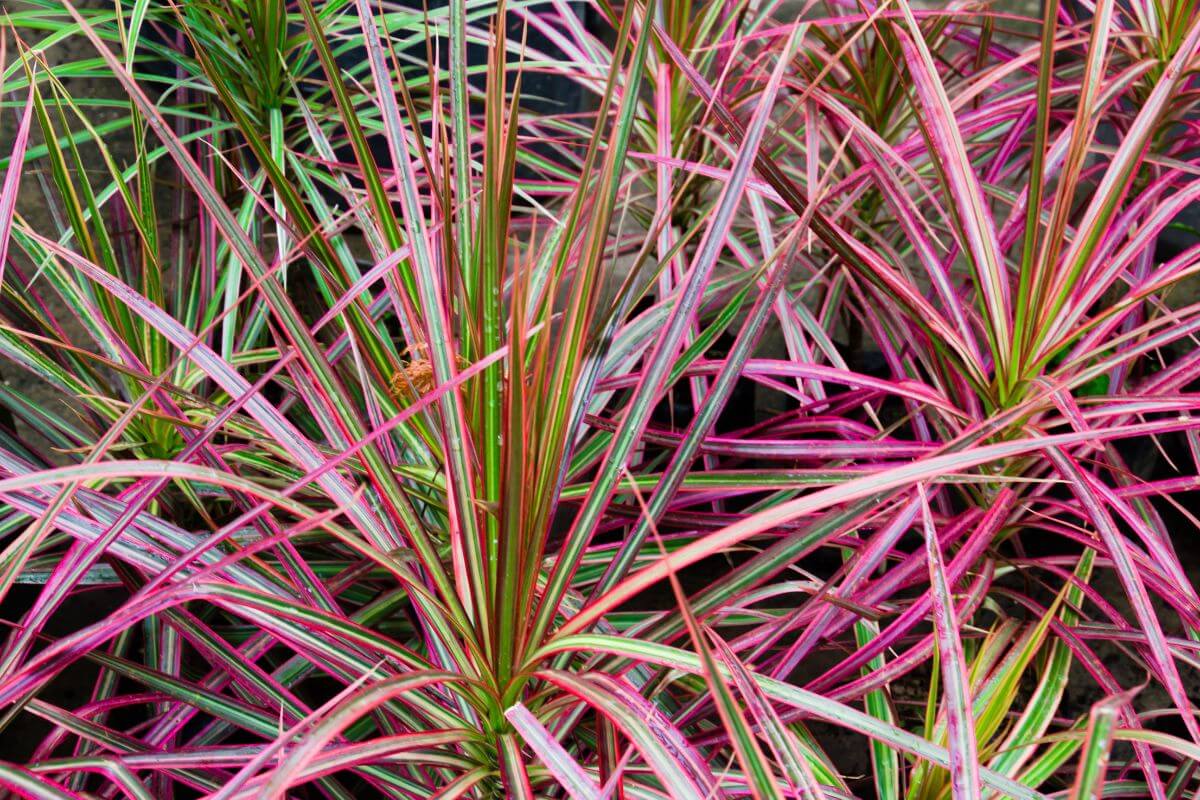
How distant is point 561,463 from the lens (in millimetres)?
620

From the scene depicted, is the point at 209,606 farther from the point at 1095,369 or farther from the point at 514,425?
the point at 1095,369

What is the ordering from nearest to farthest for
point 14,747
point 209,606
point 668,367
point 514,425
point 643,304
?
point 514,425
point 668,367
point 209,606
point 14,747
point 643,304

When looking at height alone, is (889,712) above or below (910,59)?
below

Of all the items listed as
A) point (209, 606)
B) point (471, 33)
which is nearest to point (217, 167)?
point (471, 33)

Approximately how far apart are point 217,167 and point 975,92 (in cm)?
77

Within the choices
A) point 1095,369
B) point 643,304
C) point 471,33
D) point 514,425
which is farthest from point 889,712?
point 643,304

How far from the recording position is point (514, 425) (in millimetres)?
498

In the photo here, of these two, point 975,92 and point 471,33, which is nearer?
point 975,92

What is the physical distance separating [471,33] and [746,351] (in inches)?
23.1

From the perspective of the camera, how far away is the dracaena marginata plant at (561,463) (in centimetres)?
55

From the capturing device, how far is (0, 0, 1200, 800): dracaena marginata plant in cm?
55

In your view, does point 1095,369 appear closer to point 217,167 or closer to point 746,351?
point 746,351

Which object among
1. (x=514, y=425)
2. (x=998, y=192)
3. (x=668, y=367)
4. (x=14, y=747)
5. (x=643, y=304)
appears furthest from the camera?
(x=643, y=304)

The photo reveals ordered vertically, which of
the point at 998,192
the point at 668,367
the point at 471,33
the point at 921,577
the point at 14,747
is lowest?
the point at 14,747
